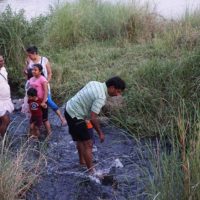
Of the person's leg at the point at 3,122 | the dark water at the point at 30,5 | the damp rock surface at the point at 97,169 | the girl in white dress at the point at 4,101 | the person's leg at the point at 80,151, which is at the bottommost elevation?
the damp rock surface at the point at 97,169

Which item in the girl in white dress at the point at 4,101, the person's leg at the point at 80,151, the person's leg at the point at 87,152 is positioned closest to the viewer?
the person's leg at the point at 87,152

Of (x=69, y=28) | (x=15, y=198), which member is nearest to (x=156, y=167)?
(x=15, y=198)

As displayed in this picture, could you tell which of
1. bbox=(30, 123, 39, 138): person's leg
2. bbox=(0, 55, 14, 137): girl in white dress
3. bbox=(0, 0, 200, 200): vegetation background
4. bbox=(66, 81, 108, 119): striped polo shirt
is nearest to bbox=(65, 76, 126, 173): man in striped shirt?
bbox=(66, 81, 108, 119): striped polo shirt

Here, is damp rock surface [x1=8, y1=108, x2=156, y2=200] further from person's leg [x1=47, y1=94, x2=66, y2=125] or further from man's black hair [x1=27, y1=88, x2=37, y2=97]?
man's black hair [x1=27, y1=88, x2=37, y2=97]

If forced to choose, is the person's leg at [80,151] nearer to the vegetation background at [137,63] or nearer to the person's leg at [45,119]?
the vegetation background at [137,63]

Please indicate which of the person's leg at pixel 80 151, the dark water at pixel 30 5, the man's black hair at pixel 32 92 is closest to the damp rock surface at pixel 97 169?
the person's leg at pixel 80 151

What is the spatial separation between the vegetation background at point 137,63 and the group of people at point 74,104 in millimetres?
703

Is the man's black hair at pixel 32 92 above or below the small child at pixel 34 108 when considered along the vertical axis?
above

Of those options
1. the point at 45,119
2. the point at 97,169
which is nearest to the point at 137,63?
the point at 45,119

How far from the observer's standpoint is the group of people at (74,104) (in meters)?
5.23

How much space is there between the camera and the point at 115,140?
22.4ft

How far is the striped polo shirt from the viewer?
17.1 ft

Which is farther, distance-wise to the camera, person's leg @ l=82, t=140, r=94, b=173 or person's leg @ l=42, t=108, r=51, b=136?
person's leg @ l=42, t=108, r=51, b=136

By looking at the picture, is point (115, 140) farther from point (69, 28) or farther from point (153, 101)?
point (69, 28)
